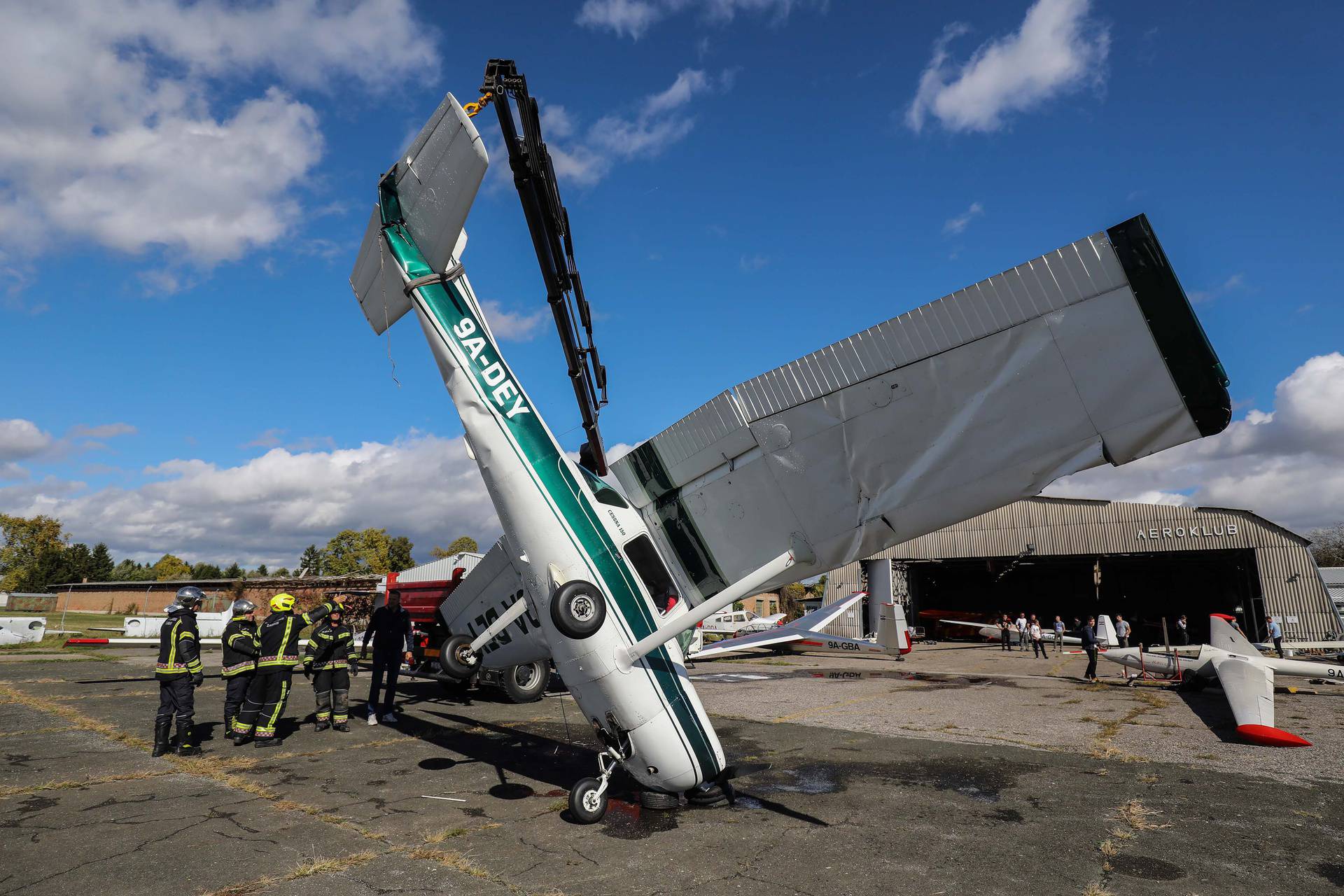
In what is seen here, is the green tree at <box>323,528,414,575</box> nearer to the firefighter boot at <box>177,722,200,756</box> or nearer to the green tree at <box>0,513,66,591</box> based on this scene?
the green tree at <box>0,513,66,591</box>

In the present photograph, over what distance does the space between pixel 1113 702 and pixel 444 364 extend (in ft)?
49.1

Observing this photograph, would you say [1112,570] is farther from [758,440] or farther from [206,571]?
[206,571]

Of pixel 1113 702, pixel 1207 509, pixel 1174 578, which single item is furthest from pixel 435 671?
pixel 1174 578

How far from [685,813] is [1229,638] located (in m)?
15.1

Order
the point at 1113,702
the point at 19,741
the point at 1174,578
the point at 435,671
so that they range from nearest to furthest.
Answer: the point at 19,741 < the point at 1113,702 < the point at 435,671 < the point at 1174,578

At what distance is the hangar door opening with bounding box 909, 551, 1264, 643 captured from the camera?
39.8 meters

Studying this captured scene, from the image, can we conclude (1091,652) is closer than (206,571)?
Yes

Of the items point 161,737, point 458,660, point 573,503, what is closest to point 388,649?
point 161,737

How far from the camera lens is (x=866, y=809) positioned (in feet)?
21.3

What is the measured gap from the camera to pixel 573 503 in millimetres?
6352

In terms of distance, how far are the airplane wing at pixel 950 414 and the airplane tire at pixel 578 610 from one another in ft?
3.90

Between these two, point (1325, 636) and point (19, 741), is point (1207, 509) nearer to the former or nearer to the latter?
point (1325, 636)

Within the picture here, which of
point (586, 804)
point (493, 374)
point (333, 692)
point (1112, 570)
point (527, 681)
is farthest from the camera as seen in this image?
point (1112, 570)

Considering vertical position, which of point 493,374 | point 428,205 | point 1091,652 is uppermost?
point 428,205
